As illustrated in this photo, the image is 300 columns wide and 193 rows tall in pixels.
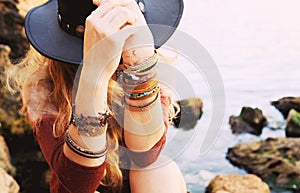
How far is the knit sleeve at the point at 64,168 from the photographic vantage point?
1.01 meters

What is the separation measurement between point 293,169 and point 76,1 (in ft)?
8.16

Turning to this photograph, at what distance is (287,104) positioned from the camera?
13.7ft

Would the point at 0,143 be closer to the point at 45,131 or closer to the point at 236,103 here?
the point at 45,131

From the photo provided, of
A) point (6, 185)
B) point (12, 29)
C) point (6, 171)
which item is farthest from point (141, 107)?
point (12, 29)

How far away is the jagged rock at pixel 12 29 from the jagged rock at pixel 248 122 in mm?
1721

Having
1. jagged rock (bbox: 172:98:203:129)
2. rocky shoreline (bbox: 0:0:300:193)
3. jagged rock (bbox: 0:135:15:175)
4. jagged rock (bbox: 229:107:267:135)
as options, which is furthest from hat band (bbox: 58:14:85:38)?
jagged rock (bbox: 229:107:267:135)

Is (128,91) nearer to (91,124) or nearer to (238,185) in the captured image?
(91,124)

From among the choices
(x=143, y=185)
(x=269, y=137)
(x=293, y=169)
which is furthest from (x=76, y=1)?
(x=269, y=137)

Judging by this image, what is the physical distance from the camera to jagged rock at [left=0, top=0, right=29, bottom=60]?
282 centimetres

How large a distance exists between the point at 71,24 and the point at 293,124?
10.1 feet

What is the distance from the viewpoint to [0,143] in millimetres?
2668

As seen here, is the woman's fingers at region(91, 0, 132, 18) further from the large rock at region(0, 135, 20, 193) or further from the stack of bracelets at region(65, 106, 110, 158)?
the large rock at region(0, 135, 20, 193)

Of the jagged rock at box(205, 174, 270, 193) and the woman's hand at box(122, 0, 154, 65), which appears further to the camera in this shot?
the jagged rock at box(205, 174, 270, 193)

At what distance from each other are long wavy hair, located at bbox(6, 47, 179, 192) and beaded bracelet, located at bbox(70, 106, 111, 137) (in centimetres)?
16
